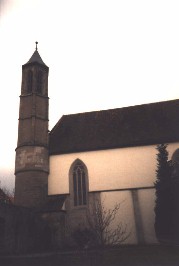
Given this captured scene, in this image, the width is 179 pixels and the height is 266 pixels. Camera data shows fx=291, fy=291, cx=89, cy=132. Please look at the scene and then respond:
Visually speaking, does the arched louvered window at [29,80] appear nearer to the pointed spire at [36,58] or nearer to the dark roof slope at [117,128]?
the pointed spire at [36,58]

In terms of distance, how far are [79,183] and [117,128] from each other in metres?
6.06

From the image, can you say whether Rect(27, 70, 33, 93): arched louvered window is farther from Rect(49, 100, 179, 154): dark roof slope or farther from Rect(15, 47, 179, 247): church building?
Rect(49, 100, 179, 154): dark roof slope

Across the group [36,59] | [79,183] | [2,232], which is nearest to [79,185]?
[79,183]

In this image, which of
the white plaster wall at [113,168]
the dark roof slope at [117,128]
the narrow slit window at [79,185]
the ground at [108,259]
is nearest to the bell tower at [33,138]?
the white plaster wall at [113,168]

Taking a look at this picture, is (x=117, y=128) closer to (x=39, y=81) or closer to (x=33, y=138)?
(x=33, y=138)

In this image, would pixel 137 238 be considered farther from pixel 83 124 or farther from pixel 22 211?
pixel 83 124

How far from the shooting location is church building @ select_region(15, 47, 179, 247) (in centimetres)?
2194

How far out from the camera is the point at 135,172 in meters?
23.0

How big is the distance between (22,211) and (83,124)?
10527 millimetres

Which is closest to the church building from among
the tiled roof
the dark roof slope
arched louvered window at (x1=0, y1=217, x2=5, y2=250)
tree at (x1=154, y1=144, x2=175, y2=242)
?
the dark roof slope

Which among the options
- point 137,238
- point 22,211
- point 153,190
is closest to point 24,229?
point 22,211

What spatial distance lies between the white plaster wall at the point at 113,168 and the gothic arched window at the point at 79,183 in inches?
16.2

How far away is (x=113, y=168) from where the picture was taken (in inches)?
923

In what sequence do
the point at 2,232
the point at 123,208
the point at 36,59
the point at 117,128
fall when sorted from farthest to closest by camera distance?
the point at 36,59
the point at 117,128
the point at 123,208
the point at 2,232
